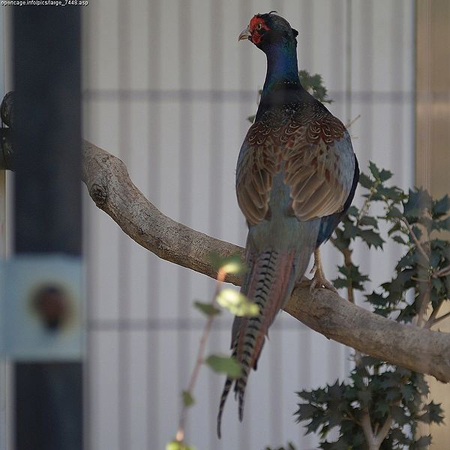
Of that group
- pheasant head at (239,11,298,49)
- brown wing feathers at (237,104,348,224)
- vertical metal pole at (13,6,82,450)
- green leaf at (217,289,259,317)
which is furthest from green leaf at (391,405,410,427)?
vertical metal pole at (13,6,82,450)

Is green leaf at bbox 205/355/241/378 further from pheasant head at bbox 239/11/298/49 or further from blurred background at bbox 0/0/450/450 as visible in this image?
blurred background at bbox 0/0/450/450

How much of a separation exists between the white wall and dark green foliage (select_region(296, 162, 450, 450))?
1.95 feet

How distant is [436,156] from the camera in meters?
1.15

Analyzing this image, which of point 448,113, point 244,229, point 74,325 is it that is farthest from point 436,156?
point 244,229

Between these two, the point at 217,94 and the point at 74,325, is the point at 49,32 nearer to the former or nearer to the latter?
the point at 74,325

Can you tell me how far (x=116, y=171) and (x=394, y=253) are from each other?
1077 millimetres

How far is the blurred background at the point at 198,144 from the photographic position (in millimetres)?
2334

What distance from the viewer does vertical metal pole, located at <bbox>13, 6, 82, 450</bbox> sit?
0.45 metres

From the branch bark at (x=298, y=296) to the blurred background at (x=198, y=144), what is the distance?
0.71 metres

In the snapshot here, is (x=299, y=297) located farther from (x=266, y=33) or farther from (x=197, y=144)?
(x=197, y=144)

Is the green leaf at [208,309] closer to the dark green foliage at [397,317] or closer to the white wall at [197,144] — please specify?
the dark green foliage at [397,317]

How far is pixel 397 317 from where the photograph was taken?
1.70 m

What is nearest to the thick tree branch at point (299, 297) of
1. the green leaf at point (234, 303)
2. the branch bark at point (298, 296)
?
the branch bark at point (298, 296)

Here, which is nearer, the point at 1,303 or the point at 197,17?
the point at 1,303
